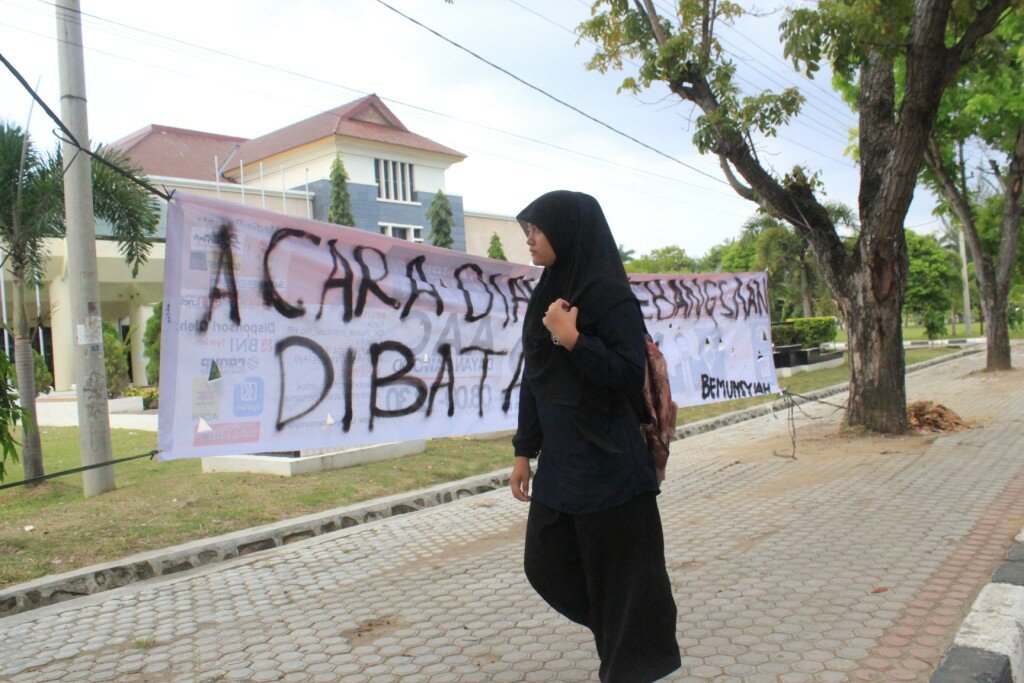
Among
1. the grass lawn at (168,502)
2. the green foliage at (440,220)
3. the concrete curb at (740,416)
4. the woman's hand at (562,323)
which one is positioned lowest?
the concrete curb at (740,416)

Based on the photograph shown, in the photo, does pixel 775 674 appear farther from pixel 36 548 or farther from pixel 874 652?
pixel 36 548

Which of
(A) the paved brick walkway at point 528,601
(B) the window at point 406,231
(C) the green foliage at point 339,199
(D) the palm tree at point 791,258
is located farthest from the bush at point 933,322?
(A) the paved brick walkway at point 528,601

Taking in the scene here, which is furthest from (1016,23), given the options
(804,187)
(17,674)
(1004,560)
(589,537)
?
(17,674)

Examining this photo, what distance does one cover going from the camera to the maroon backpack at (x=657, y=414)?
289 centimetres

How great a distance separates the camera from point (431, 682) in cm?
345

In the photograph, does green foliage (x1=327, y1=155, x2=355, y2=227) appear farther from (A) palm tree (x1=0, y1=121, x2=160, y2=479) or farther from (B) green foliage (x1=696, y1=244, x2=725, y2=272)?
(B) green foliage (x1=696, y1=244, x2=725, y2=272)

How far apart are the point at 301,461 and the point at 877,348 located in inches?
265

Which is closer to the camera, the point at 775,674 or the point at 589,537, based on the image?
the point at 589,537

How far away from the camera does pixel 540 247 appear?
9.27 feet

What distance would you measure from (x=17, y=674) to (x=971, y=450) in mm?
8892

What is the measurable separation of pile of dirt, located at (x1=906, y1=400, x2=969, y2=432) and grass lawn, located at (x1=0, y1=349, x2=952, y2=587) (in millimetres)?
5191

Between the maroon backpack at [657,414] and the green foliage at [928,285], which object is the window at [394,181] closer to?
the green foliage at [928,285]

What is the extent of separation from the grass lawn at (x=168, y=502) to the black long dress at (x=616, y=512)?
4017 millimetres

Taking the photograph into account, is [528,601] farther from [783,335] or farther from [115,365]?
[783,335]
